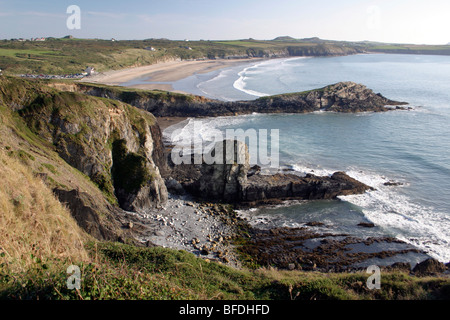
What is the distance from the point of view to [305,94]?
2525 inches

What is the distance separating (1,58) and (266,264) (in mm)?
87791

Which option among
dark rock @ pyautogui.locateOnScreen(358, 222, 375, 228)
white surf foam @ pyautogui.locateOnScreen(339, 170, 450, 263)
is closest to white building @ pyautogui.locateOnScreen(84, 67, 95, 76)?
white surf foam @ pyautogui.locateOnScreen(339, 170, 450, 263)

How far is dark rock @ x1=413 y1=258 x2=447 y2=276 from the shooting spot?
54.0 feet

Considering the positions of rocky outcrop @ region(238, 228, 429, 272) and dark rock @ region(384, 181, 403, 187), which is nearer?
rocky outcrop @ region(238, 228, 429, 272)

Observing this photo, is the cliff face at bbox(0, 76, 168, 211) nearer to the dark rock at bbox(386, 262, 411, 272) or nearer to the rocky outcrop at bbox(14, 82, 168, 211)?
the rocky outcrop at bbox(14, 82, 168, 211)

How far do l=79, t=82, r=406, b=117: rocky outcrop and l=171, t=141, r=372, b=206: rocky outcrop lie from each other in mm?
30157

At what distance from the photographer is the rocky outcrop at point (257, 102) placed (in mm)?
53062

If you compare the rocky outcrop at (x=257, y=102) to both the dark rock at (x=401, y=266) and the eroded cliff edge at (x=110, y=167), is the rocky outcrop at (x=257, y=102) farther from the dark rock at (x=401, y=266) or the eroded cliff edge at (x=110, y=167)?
the dark rock at (x=401, y=266)

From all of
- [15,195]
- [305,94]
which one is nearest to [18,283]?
[15,195]

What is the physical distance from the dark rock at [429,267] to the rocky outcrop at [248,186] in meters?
9.57

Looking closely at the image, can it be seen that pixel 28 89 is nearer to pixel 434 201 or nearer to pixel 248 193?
pixel 248 193

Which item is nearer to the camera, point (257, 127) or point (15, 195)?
point (15, 195)

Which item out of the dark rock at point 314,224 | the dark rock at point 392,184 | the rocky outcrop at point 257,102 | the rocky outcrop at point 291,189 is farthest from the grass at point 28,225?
the rocky outcrop at point 257,102

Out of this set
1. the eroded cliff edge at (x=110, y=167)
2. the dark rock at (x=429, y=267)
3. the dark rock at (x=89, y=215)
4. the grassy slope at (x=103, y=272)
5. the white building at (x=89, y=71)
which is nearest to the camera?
the grassy slope at (x=103, y=272)
